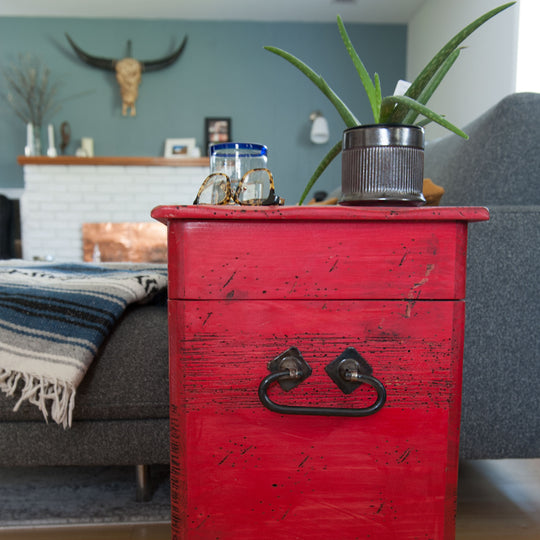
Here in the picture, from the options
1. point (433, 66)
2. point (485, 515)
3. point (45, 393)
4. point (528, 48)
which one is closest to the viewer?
point (433, 66)

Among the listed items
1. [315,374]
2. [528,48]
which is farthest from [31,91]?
[315,374]

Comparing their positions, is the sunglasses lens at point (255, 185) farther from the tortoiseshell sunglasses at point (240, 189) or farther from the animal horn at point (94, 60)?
the animal horn at point (94, 60)

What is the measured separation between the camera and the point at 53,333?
0.84 meters

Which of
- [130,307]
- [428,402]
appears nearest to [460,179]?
[428,402]

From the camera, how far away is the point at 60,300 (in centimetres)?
89

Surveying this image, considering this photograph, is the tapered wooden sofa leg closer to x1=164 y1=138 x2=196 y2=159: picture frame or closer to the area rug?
the area rug

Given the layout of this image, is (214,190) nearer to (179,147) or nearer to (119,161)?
(119,161)

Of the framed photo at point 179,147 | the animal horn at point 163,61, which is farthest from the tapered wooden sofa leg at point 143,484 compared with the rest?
the animal horn at point 163,61

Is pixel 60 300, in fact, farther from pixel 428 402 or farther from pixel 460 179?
pixel 460 179

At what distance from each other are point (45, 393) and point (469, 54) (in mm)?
3188

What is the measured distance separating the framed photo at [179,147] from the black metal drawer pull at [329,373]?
370 centimetres

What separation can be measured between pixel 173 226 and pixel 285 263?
0.13 m

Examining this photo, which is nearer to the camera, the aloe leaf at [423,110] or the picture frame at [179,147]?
the aloe leaf at [423,110]

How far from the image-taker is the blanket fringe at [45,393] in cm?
79
